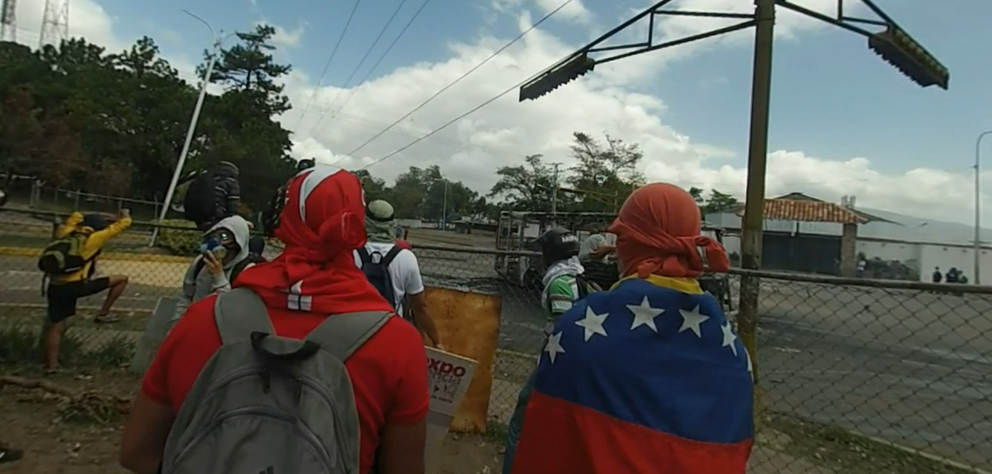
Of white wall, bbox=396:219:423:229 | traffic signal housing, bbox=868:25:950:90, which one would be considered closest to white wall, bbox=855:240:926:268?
white wall, bbox=396:219:423:229

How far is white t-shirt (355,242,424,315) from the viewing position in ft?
12.0

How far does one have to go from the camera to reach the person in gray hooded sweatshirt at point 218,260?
3111mm

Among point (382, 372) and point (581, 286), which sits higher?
point (581, 286)

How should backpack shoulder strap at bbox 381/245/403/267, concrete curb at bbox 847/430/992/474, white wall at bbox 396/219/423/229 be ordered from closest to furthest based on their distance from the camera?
backpack shoulder strap at bbox 381/245/403/267 → concrete curb at bbox 847/430/992/474 → white wall at bbox 396/219/423/229

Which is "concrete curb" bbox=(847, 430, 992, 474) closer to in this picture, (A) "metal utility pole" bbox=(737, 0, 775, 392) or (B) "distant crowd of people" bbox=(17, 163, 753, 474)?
(A) "metal utility pole" bbox=(737, 0, 775, 392)

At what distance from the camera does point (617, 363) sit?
5.54ft

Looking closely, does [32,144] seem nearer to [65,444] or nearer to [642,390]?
[65,444]

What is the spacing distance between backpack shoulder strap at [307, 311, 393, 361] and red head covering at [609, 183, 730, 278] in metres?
0.71

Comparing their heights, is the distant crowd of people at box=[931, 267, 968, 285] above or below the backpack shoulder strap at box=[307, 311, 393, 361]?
above

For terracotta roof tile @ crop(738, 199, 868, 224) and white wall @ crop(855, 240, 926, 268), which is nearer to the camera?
white wall @ crop(855, 240, 926, 268)

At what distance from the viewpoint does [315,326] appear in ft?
5.05

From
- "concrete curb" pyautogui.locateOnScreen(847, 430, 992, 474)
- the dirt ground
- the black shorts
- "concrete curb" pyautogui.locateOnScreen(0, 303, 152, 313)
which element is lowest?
the dirt ground

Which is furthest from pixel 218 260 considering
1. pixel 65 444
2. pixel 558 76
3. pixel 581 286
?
pixel 558 76

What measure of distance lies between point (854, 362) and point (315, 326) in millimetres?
9563
